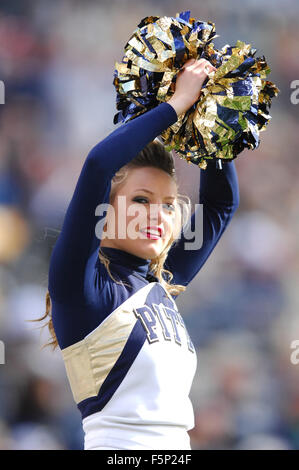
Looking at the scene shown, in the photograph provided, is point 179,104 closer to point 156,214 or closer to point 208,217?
point 156,214

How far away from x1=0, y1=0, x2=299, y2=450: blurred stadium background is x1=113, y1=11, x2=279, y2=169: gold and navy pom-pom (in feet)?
3.69

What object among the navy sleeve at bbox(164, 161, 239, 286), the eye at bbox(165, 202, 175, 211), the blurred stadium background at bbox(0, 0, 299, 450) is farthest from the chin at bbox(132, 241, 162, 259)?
the blurred stadium background at bbox(0, 0, 299, 450)

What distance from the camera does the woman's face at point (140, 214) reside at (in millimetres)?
1447

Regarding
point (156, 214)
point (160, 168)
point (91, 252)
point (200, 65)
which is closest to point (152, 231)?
point (156, 214)

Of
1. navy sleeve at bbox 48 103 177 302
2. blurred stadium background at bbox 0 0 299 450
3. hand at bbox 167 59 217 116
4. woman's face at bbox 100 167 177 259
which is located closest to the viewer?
navy sleeve at bbox 48 103 177 302

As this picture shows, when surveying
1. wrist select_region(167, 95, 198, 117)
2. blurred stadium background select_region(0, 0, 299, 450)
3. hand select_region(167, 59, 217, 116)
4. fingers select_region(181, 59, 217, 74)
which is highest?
fingers select_region(181, 59, 217, 74)

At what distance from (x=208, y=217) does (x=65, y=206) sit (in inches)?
48.5

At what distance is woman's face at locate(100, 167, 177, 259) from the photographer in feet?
4.75

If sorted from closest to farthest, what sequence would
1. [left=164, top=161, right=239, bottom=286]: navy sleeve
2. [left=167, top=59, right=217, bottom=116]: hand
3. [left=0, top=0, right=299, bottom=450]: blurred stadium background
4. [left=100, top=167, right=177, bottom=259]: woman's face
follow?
[left=167, top=59, right=217, bottom=116]: hand < [left=100, top=167, right=177, bottom=259]: woman's face < [left=164, top=161, right=239, bottom=286]: navy sleeve < [left=0, top=0, right=299, bottom=450]: blurred stadium background

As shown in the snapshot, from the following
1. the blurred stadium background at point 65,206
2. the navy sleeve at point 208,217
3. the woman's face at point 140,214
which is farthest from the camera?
the blurred stadium background at point 65,206

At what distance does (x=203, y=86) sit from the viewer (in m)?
1.32

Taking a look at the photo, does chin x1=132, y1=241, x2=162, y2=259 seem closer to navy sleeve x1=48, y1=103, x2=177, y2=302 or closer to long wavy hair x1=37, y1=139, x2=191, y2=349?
long wavy hair x1=37, y1=139, x2=191, y2=349

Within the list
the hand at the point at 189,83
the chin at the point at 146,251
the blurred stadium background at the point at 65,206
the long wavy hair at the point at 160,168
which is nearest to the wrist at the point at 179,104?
the hand at the point at 189,83

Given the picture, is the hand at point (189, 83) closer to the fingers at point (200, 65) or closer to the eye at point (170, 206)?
the fingers at point (200, 65)
